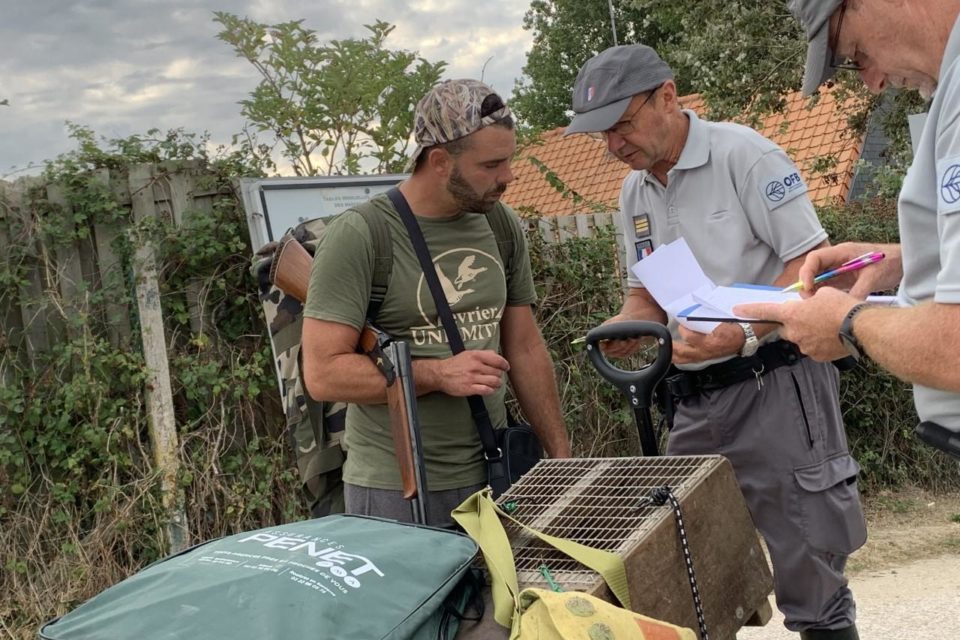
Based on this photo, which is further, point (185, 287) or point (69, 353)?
point (185, 287)

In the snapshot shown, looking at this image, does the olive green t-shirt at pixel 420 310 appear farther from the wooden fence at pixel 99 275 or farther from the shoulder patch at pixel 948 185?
the wooden fence at pixel 99 275

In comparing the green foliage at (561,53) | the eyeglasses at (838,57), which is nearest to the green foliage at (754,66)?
the eyeglasses at (838,57)

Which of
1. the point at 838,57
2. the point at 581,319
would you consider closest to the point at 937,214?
the point at 838,57

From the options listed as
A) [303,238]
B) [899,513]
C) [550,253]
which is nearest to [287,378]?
[303,238]

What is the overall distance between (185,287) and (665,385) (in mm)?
2792

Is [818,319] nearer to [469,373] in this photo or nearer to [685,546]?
[685,546]

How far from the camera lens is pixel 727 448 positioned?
302cm

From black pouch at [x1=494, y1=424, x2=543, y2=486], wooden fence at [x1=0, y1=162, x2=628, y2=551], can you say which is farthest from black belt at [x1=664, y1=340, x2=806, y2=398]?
wooden fence at [x1=0, y1=162, x2=628, y2=551]

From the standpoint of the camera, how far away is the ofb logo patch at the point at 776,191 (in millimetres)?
2904

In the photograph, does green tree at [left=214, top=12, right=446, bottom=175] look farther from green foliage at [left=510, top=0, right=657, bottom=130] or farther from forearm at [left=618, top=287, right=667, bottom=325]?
green foliage at [left=510, top=0, right=657, bottom=130]

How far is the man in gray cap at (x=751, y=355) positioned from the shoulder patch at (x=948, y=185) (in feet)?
3.78

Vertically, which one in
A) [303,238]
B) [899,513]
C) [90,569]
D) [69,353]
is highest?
[303,238]

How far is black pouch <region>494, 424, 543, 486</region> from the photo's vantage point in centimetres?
288

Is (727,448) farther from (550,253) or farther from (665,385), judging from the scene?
(550,253)
